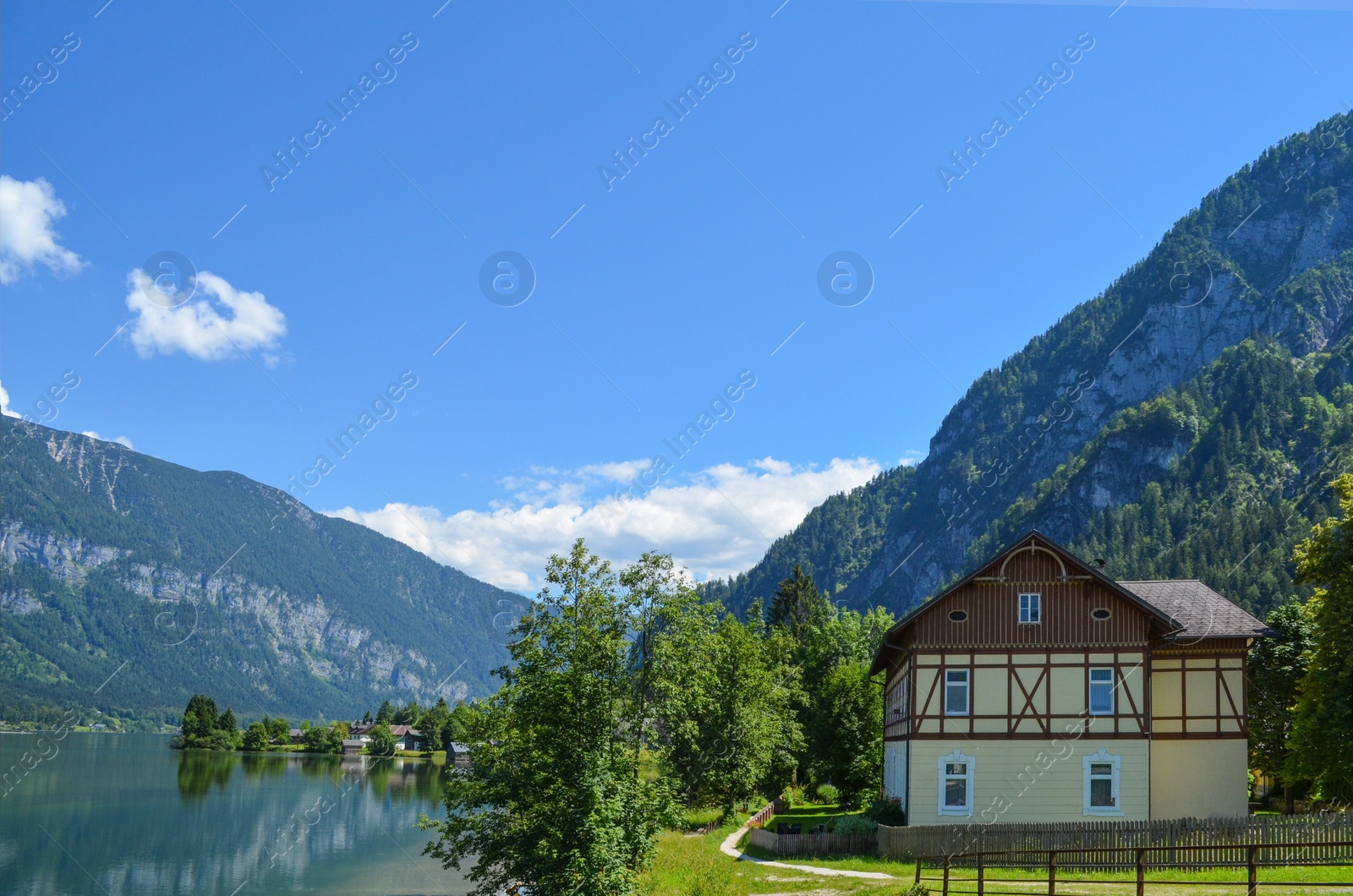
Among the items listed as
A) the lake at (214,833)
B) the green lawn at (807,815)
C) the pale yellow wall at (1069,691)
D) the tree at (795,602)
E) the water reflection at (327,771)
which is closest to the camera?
the pale yellow wall at (1069,691)

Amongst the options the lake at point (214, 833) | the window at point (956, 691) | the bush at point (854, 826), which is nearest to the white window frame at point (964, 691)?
the window at point (956, 691)

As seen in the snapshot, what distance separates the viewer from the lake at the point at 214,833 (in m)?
45.3

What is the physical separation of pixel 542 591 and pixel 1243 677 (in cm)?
2347

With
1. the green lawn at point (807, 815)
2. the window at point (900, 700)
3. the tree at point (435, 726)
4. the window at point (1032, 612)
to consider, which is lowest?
the tree at point (435, 726)

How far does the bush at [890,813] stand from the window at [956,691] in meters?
3.81

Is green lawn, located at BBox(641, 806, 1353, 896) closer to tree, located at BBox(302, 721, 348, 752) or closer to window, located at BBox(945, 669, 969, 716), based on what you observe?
window, located at BBox(945, 669, 969, 716)

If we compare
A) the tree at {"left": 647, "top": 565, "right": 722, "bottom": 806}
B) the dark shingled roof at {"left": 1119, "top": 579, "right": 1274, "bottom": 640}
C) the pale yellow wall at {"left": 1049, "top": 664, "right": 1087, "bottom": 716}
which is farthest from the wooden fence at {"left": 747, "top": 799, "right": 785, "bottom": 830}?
the dark shingled roof at {"left": 1119, "top": 579, "right": 1274, "bottom": 640}

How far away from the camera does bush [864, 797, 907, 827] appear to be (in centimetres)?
3475

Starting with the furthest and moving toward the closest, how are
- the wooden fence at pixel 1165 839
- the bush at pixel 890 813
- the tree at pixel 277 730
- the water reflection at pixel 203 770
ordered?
the tree at pixel 277 730, the water reflection at pixel 203 770, the bush at pixel 890 813, the wooden fence at pixel 1165 839

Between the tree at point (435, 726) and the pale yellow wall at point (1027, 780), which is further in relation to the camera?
the tree at point (435, 726)

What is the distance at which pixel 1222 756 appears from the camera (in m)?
33.5

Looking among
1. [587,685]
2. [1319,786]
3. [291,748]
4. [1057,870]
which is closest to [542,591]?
[587,685]

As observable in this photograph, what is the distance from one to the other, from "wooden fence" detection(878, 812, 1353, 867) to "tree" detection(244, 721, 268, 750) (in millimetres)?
161464

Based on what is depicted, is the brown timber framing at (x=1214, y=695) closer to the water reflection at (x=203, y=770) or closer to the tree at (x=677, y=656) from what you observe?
the tree at (x=677, y=656)
